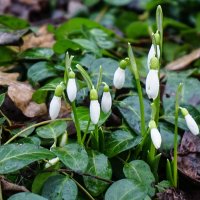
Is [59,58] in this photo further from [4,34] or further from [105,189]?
[105,189]

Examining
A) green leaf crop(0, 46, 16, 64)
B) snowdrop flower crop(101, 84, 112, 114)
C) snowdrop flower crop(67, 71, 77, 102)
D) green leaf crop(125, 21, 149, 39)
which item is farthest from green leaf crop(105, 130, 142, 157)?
green leaf crop(125, 21, 149, 39)

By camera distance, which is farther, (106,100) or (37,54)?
(37,54)

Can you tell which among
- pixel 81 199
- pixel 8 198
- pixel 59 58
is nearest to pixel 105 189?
pixel 81 199

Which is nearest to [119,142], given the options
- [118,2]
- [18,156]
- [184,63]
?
[18,156]

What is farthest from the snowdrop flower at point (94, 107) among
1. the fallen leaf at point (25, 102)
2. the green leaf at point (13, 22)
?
the green leaf at point (13, 22)

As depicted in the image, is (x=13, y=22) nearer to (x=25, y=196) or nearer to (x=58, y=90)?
(x=58, y=90)

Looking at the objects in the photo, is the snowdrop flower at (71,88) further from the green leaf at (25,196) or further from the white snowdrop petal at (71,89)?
the green leaf at (25,196)

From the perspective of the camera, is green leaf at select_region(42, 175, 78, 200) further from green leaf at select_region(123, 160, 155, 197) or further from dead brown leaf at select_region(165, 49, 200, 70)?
dead brown leaf at select_region(165, 49, 200, 70)
